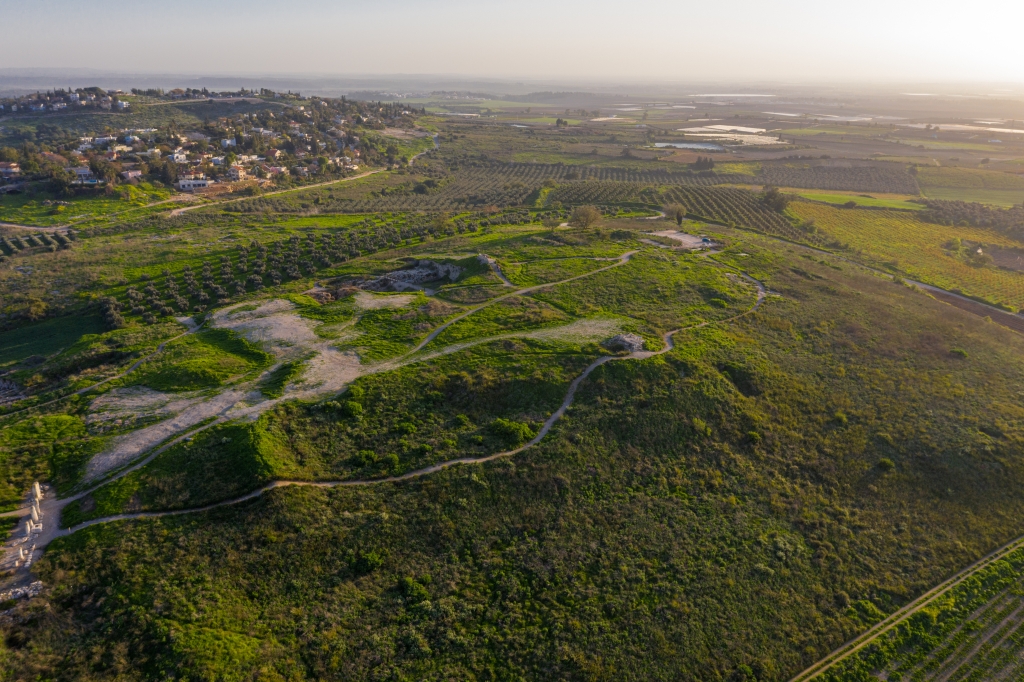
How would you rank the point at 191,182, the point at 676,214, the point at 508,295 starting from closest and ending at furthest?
the point at 508,295, the point at 676,214, the point at 191,182

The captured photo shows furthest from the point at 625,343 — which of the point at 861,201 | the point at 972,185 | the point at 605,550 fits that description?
the point at 972,185

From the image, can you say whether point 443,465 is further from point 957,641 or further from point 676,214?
point 676,214

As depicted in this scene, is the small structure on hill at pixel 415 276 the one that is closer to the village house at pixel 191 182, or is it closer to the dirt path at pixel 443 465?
the dirt path at pixel 443 465

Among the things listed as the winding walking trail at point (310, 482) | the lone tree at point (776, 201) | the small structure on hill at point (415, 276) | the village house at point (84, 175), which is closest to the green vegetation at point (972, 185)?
the lone tree at point (776, 201)

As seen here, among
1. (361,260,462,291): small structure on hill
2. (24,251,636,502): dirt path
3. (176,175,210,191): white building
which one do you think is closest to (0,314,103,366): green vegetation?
(24,251,636,502): dirt path

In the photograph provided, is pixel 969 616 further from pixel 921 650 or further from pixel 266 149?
pixel 266 149

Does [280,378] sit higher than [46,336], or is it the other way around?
[280,378]

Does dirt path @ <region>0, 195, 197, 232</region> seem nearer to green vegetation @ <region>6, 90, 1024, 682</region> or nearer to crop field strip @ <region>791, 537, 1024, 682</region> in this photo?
green vegetation @ <region>6, 90, 1024, 682</region>

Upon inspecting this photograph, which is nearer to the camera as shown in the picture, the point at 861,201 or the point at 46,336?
the point at 46,336
